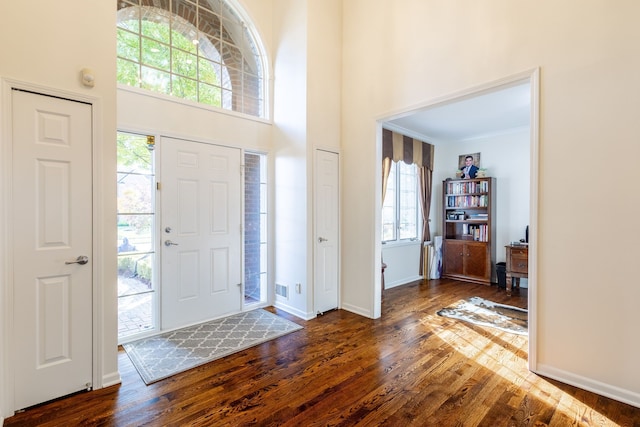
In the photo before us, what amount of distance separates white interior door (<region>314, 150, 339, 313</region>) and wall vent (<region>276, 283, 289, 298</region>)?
1.33 feet

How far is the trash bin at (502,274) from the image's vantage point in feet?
16.6

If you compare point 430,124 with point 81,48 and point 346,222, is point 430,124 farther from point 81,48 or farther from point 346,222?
point 81,48

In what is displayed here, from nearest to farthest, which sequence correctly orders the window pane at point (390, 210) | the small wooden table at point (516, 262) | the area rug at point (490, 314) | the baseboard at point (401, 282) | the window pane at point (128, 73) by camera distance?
the window pane at point (128, 73)
the area rug at point (490, 314)
the small wooden table at point (516, 262)
the baseboard at point (401, 282)
the window pane at point (390, 210)

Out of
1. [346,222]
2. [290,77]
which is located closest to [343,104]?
[290,77]

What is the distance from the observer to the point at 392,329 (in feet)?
10.7

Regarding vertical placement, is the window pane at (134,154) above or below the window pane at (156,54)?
below

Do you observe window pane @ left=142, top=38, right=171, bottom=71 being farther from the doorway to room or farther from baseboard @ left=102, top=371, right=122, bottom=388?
baseboard @ left=102, top=371, right=122, bottom=388

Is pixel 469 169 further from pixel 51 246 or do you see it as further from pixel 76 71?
pixel 51 246

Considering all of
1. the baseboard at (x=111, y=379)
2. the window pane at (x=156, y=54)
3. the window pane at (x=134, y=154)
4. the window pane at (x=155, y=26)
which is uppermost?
the window pane at (x=155, y=26)

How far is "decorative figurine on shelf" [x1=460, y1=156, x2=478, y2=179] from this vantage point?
18.2 feet

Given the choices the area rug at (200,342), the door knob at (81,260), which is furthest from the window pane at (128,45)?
the area rug at (200,342)

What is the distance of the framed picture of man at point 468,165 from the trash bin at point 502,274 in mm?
1608

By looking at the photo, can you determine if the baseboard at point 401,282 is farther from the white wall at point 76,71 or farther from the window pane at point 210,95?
the white wall at point 76,71

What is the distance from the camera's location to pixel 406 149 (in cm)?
535
